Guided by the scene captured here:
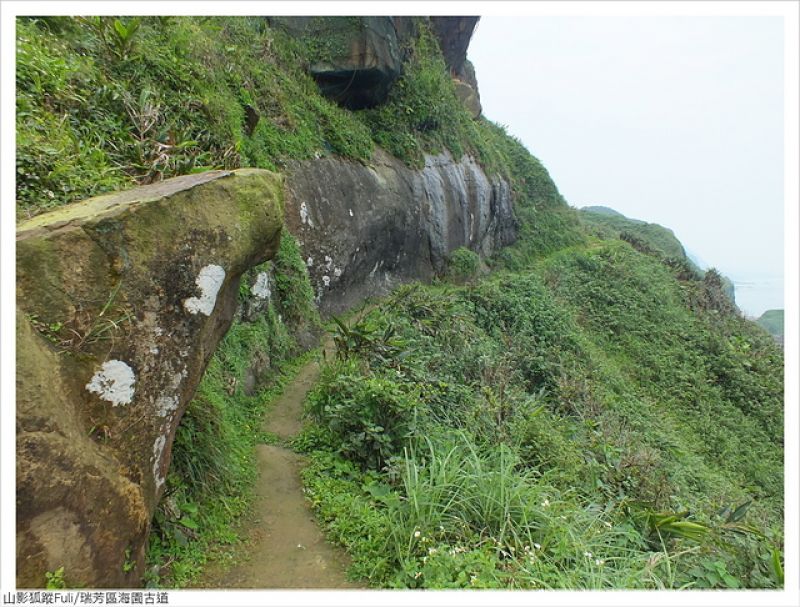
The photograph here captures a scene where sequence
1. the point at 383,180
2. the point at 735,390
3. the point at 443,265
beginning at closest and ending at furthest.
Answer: the point at 383,180
the point at 735,390
the point at 443,265

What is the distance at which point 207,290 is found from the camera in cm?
293

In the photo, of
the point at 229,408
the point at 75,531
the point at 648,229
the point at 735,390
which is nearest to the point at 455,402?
the point at 229,408

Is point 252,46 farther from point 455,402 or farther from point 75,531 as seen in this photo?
point 75,531

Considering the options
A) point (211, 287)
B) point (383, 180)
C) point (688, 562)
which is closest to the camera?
point (211, 287)

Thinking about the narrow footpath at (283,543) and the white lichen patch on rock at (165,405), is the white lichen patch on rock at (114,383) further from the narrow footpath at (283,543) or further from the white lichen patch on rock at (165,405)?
the narrow footpath at (283,543)

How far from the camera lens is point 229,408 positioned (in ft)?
15.6

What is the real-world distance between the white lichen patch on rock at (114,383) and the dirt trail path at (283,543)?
4.56ft

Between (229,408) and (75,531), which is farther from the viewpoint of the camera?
(229,408)

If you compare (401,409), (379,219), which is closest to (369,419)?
(401,409)

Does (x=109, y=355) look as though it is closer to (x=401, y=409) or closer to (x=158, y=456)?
(x=158, y=456)

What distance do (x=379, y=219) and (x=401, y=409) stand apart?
6952mm

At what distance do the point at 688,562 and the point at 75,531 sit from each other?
14.2 feet

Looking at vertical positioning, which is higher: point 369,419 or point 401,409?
point 401,409

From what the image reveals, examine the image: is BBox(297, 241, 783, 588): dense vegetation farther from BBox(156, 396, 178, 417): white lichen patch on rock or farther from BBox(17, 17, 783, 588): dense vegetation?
BBox(156, 396, 178, 417): white lichen patch on rock
